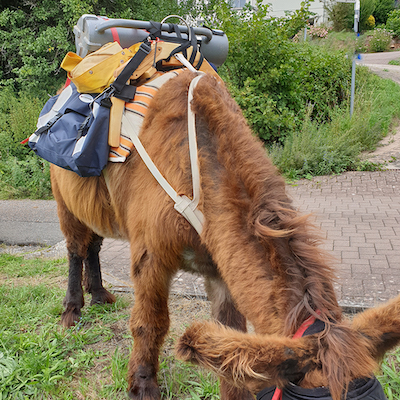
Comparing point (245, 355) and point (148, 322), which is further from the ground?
point (245, 355)

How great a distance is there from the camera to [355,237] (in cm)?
527

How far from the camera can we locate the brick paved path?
3.90 meters

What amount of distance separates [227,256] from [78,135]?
134 centimetres

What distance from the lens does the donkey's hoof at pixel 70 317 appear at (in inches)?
135

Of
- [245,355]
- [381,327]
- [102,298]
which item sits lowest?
[102,298]

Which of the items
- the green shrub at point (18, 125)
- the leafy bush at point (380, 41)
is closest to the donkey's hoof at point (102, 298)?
the green shrub at point (18, 125)

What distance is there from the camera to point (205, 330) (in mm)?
1235

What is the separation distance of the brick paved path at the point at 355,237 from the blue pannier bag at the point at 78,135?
4.38 feet

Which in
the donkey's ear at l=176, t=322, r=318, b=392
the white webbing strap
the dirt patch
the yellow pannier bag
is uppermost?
the yellow pannier bag

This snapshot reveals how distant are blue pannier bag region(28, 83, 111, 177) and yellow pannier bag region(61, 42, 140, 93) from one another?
99 mm

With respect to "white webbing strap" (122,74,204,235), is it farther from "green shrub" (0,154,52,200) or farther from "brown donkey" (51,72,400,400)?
"green shrub" (0,154,52,200)

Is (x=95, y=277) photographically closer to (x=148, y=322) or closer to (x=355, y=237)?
(x=148, y=322)

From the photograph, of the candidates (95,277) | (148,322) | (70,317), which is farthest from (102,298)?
(148,322)

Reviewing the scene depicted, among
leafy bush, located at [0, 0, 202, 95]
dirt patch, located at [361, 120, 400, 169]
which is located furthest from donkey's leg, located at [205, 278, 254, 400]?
leafy bush, located at [0, 0, 202, 95]
